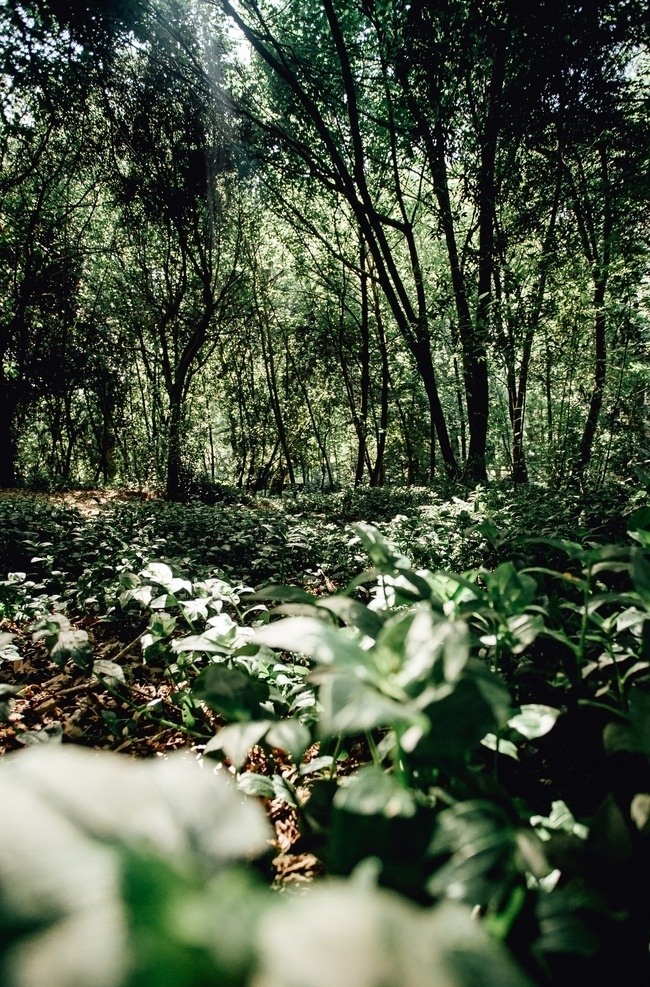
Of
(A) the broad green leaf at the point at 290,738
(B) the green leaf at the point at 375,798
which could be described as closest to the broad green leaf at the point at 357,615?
(A) the broad green leaf at the point at 290,738

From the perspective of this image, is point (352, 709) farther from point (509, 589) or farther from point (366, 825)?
point (509, 589)

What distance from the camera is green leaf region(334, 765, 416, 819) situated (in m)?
0.57

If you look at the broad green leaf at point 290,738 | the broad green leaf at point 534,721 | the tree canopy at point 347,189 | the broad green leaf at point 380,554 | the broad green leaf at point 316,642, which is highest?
the tree canopy at point 347,189

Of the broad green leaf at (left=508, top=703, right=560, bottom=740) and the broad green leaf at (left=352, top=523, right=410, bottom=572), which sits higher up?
the broad green leaf at (left=352, top=523, right=410, bottom=572)

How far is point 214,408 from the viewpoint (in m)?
29.2

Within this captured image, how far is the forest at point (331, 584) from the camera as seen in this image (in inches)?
15.7

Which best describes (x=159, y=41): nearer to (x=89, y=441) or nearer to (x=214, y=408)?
(x=214, y=408)

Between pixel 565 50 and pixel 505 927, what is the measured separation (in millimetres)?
7922

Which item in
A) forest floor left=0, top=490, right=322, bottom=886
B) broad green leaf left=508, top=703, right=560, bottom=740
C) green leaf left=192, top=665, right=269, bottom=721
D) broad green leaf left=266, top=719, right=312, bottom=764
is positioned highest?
green leaf left=192, top=665, right=269, bottom=721

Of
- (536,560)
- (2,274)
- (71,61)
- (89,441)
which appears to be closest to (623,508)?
(536,560)

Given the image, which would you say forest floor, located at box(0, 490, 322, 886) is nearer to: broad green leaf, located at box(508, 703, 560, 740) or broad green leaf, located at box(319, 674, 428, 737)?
broad green leaf, located at box(508, 703, 560, 740)

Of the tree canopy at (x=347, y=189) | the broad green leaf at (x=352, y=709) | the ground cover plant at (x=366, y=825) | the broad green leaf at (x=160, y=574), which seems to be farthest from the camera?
the tree canopy at (x=347, y=189)

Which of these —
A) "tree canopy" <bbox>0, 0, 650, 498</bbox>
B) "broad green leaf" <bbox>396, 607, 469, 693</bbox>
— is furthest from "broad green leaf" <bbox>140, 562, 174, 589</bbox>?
"tree canopy" <bbox>0, 0, 650, 498</bbox>

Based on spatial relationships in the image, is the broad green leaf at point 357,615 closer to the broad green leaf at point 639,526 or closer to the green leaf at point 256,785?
the green leaf at point 256,785
